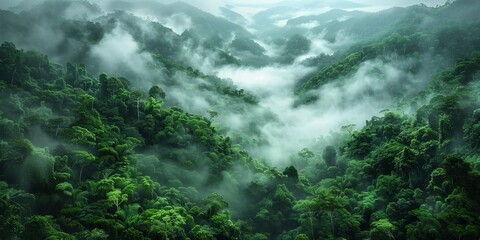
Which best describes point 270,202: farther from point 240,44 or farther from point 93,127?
point 240,44

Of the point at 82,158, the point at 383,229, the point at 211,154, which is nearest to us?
the point at 383,229

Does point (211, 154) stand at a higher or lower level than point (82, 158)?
lower

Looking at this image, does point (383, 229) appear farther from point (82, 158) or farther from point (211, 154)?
point (82, 158)

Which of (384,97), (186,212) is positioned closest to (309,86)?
(384,97)

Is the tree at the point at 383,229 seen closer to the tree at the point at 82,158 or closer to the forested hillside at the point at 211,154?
the forested hillside at the point at 211,154

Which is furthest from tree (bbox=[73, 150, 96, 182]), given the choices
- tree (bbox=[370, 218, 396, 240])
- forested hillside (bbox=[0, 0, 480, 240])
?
tree (bbox=[370, 218, 396, 240])

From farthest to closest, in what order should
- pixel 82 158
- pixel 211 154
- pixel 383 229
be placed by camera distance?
pixel 211 154 → pixel 82 158 → pixel 383 229

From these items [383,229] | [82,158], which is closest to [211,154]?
[82,158]

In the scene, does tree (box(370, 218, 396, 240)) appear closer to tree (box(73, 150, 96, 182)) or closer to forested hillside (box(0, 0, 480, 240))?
forested hillside (box(0, 0, 480, 240))

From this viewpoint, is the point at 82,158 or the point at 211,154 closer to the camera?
the point at 82,158
